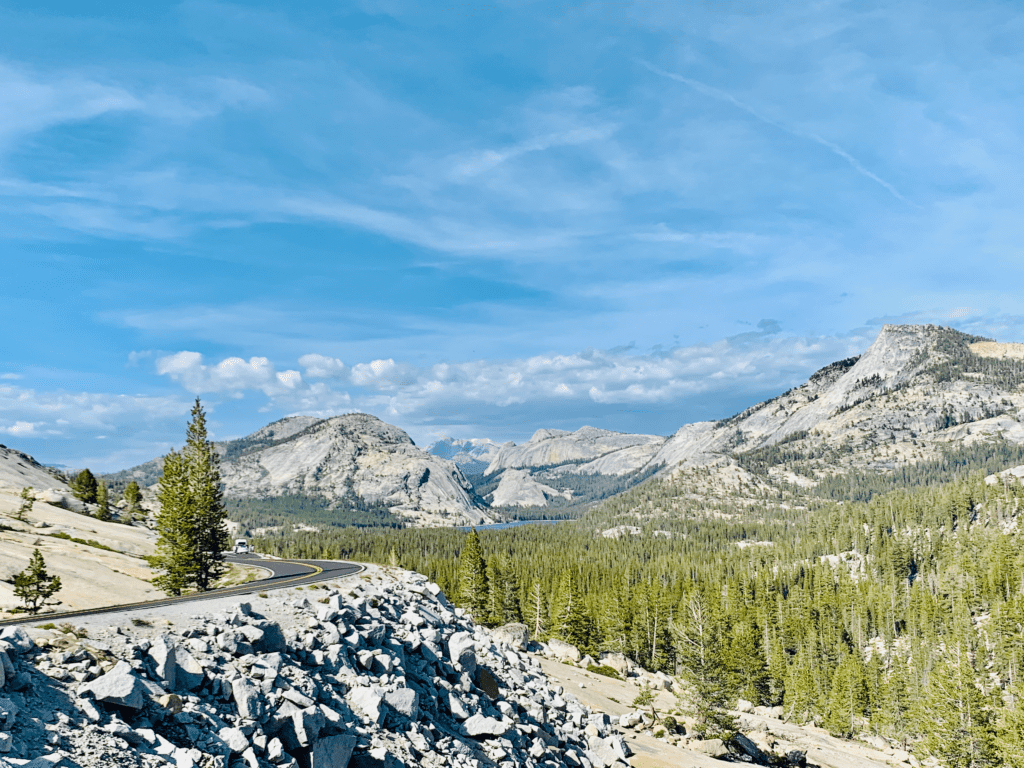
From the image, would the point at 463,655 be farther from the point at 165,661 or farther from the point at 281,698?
the point at 165,661

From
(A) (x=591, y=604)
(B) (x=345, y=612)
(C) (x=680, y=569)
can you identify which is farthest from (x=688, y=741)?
(C) (x=680, y=569)

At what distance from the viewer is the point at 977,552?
142 m

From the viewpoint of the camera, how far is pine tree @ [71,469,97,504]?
12588 centimetres

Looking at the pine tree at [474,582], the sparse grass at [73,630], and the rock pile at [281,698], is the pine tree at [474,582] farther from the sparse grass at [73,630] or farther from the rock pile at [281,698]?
the sparse grass at [73,630]

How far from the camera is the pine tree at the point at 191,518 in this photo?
2058 inches

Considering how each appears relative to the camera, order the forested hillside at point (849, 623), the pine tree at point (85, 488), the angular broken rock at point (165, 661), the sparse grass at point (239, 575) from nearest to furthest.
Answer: the angular broken rock at point (165, 661) < the sparse grass at point (239, 575) < the forested hillside at point (849, 623) < the pine tree at point (85, 488)

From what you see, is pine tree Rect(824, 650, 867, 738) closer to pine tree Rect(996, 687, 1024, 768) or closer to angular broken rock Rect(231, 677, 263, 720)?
pine tree Rect(996, 687, 1024, 768)

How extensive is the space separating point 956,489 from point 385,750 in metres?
227

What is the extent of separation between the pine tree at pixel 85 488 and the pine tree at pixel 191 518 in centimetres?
9231

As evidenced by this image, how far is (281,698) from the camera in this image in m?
21.4

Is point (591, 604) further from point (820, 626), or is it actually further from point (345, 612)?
point (345, 612)

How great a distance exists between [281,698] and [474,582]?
84.5 m

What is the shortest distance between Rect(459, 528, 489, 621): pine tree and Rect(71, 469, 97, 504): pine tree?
87.9 metres

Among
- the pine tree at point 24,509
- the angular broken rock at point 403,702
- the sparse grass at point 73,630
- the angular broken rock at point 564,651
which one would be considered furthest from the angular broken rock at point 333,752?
the pine tree at point 24,509
